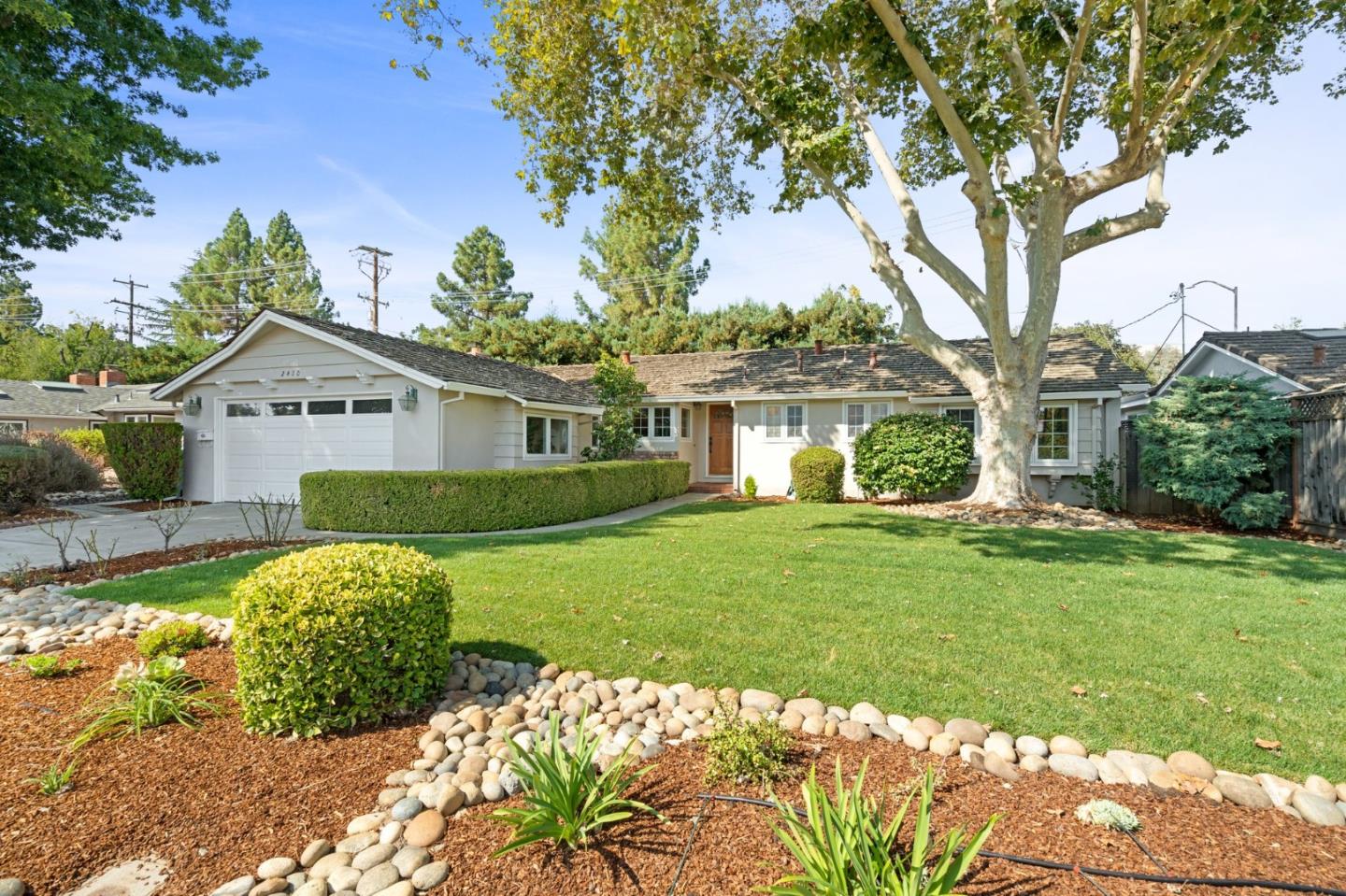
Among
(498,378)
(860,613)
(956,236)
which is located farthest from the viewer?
(956,236)

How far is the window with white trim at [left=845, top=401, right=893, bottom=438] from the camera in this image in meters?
15.9

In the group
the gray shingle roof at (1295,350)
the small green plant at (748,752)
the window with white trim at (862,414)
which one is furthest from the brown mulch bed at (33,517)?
the gray shingle roof at (1295,350)

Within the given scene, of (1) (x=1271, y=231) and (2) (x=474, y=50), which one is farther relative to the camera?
(1) (x=1271, y=231)

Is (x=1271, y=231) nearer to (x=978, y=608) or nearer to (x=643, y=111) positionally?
(x=643, y=111)

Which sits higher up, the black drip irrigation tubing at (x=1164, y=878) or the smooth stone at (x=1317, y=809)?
the black drip irrigation tubing at (x=1164, y=878)

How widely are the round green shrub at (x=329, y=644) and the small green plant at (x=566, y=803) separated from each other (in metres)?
1.12

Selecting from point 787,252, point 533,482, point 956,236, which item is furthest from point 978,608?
point 787,252

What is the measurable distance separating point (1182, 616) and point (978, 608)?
5.36 feet

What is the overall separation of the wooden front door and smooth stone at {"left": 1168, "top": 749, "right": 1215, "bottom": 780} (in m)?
16.4

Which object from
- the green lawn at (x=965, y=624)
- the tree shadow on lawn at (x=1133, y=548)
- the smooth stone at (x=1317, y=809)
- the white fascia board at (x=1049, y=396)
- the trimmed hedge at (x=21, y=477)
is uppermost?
the white fascia board at (x=1049, y=396)

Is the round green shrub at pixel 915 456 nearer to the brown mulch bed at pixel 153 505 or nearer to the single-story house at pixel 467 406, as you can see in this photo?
the single-story house at pixel 467 406

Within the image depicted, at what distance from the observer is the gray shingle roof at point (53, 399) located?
24.7 m

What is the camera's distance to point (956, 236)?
1939 cm

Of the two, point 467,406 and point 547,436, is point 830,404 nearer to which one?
point 547,436
